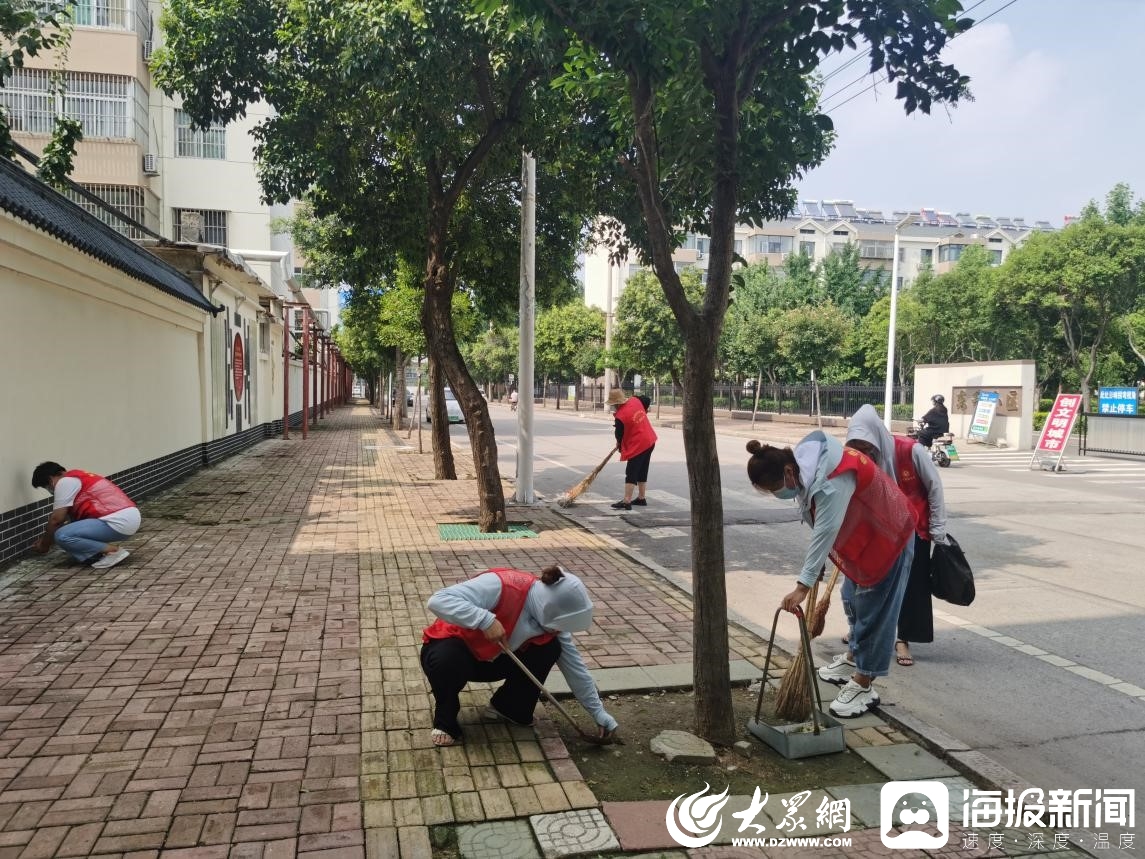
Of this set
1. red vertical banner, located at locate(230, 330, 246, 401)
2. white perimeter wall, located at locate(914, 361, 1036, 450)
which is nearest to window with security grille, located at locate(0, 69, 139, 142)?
red vertical banner, located at locate(230, 330, 246, 401)

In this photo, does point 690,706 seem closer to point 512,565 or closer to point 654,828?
point 654,828

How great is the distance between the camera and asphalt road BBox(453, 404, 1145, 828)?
4.27 m

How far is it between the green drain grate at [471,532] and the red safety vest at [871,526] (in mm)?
5312

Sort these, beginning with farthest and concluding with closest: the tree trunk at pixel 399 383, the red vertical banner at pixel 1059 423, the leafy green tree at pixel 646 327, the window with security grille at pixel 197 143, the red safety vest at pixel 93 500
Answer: the leafy green tree at pixel 646 327 < the window with security grille at pixel 197 143 < the tree trunk at pixel 399 383 < the red vertical banner at pixel 1059 423 < the red safety vest at pixel 93 500

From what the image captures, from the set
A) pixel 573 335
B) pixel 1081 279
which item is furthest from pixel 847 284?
pixel 1081 279

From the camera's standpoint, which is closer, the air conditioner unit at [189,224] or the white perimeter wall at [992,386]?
the white perimeter wall at [992,386]

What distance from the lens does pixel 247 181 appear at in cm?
2756

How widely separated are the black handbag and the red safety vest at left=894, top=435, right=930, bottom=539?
15 cm

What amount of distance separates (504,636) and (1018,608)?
15.6 ft

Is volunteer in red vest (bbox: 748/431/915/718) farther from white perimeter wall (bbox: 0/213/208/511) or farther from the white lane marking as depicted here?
white perimeter wall (bbox: 0/213/208/511)

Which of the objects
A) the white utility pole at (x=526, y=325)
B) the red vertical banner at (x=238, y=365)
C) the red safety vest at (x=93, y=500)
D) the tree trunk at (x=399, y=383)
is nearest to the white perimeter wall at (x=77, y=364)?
the red safety vest at (x=93, y=500)

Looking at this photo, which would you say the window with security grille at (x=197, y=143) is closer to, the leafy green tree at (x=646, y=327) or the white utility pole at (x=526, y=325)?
the leafy green tree at (x=646, y=327)

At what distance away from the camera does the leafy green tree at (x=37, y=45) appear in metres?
7.13

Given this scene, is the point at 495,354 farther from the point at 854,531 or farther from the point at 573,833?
the point at 573,833
